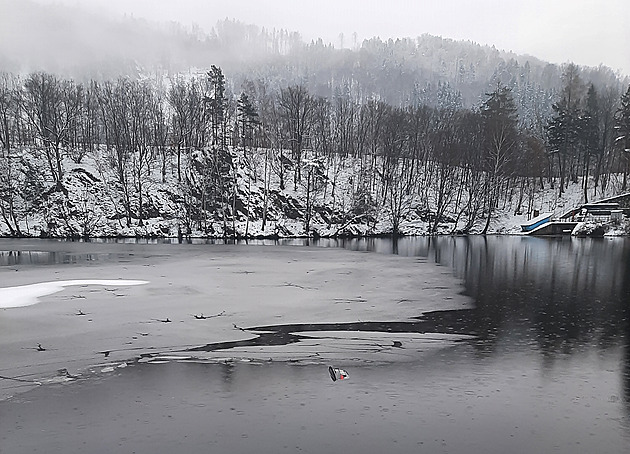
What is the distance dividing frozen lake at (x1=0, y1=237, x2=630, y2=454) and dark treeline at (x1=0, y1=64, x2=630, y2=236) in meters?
32.1

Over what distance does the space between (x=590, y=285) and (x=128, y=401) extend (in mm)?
21824

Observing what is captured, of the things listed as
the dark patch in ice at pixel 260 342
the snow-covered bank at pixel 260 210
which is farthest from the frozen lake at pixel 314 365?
the snow-covered bank at pixel 260 210

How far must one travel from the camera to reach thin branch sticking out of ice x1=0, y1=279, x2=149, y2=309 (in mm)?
17656

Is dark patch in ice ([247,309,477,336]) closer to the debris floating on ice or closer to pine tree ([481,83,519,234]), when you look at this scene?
the debris floating on ice

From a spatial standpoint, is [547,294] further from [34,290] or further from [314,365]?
[34,290]

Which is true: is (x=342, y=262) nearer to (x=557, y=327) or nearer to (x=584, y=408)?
(x=557, y=327)

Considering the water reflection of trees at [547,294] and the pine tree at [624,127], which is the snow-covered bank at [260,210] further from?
the water reflection of trees at [547,294]

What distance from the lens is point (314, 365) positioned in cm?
1148

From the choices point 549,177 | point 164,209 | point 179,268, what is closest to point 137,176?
point 164,209

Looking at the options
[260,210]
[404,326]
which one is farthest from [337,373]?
[260,210]

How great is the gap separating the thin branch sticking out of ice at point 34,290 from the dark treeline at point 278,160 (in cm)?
3064

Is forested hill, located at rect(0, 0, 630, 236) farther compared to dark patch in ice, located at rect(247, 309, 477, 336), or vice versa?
forested hill, located at rect(0, 0, 630, 236)

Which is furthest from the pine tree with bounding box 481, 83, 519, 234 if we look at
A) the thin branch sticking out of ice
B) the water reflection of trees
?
the thin branch sticking out of ice

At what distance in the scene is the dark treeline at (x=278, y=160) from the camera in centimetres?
5484
